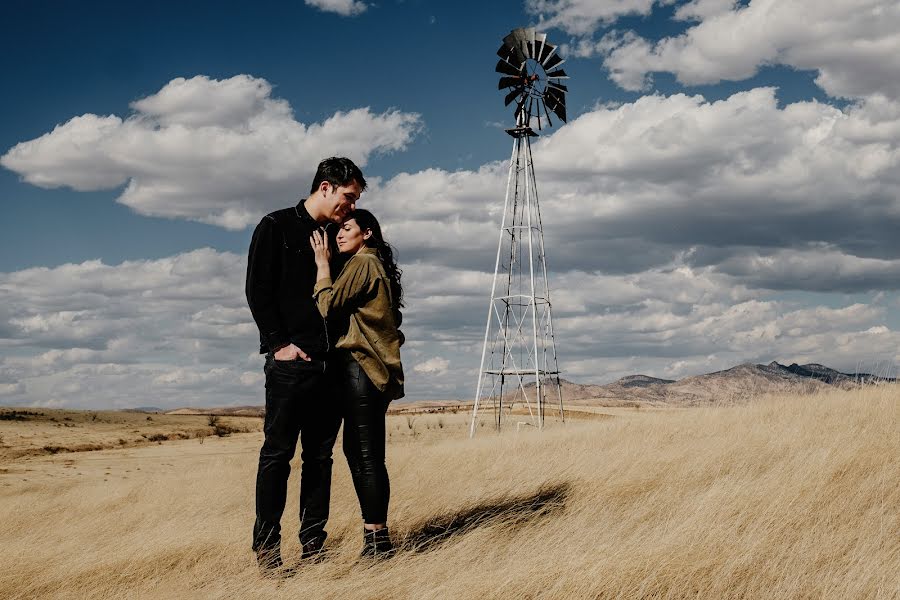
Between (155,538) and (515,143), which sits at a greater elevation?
(515,143)

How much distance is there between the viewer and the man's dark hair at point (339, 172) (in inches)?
169

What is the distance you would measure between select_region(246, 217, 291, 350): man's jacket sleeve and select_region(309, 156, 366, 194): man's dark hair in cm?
44

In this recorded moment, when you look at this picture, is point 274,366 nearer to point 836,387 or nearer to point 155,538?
point 155,538

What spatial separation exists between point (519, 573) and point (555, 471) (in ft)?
12.6

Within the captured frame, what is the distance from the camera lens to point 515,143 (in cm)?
1941

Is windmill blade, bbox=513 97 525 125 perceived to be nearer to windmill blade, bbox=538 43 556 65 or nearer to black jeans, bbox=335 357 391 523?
windmill blade, bbox=538 43 556 65

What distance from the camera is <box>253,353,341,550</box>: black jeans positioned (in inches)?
166

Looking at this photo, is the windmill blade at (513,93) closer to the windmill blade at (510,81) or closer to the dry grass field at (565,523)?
the windmill blade at (510,81)

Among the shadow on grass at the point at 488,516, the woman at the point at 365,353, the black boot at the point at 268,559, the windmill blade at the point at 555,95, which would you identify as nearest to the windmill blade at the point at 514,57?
the windmill blade at the point at 555,95

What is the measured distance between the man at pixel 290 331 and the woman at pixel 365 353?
13cm

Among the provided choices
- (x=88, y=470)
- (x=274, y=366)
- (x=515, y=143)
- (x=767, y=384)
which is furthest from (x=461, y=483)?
(x=515, y=143)

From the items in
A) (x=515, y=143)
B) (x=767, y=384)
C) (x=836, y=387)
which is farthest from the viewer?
(x=515, y=143)

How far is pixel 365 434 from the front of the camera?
4219 mm

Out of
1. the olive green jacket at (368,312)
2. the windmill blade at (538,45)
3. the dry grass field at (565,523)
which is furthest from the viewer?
the windmill blade at (538,45)
